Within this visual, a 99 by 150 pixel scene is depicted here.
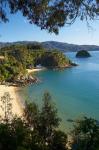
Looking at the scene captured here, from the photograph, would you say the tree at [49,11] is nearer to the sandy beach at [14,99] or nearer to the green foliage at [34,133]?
the green foliage at [34,133]

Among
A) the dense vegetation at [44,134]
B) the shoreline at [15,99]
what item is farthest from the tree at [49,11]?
the shoreline at [15,99]

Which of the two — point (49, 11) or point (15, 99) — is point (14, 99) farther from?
point (49, 11)

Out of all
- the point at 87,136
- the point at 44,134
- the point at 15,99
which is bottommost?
the point at 15,99

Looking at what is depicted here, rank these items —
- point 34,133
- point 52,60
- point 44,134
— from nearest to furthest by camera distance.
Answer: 1. point 34,133
2. point 44,134
3. point 52,60

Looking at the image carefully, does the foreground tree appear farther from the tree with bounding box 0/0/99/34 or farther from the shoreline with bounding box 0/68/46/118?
the tree with bounding box 0/0/99/34

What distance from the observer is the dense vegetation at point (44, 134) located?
2183 centimetres

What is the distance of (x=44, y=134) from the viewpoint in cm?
2534

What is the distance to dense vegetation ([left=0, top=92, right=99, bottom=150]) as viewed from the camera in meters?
21.8

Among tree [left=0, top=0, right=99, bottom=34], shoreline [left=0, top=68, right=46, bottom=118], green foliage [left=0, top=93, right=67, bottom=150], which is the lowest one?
shoreline [left=0, top=68, right=46, bottom=118]

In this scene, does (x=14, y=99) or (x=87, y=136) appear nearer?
(x=87, y=136)

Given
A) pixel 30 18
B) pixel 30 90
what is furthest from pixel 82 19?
pixel 30 90

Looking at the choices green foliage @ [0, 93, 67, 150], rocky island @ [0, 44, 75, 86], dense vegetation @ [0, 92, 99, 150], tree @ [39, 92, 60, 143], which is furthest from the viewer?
rocky island @ [0, 44, 75, 86]

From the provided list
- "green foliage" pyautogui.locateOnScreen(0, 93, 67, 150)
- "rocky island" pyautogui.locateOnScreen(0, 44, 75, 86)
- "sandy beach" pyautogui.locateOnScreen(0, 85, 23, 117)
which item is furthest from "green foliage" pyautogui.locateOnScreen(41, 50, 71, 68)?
"green foliage" pyautogui.locateOnScreen(0, 93, 67, 150)

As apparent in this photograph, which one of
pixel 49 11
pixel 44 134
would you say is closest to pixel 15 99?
pixel 44 134
